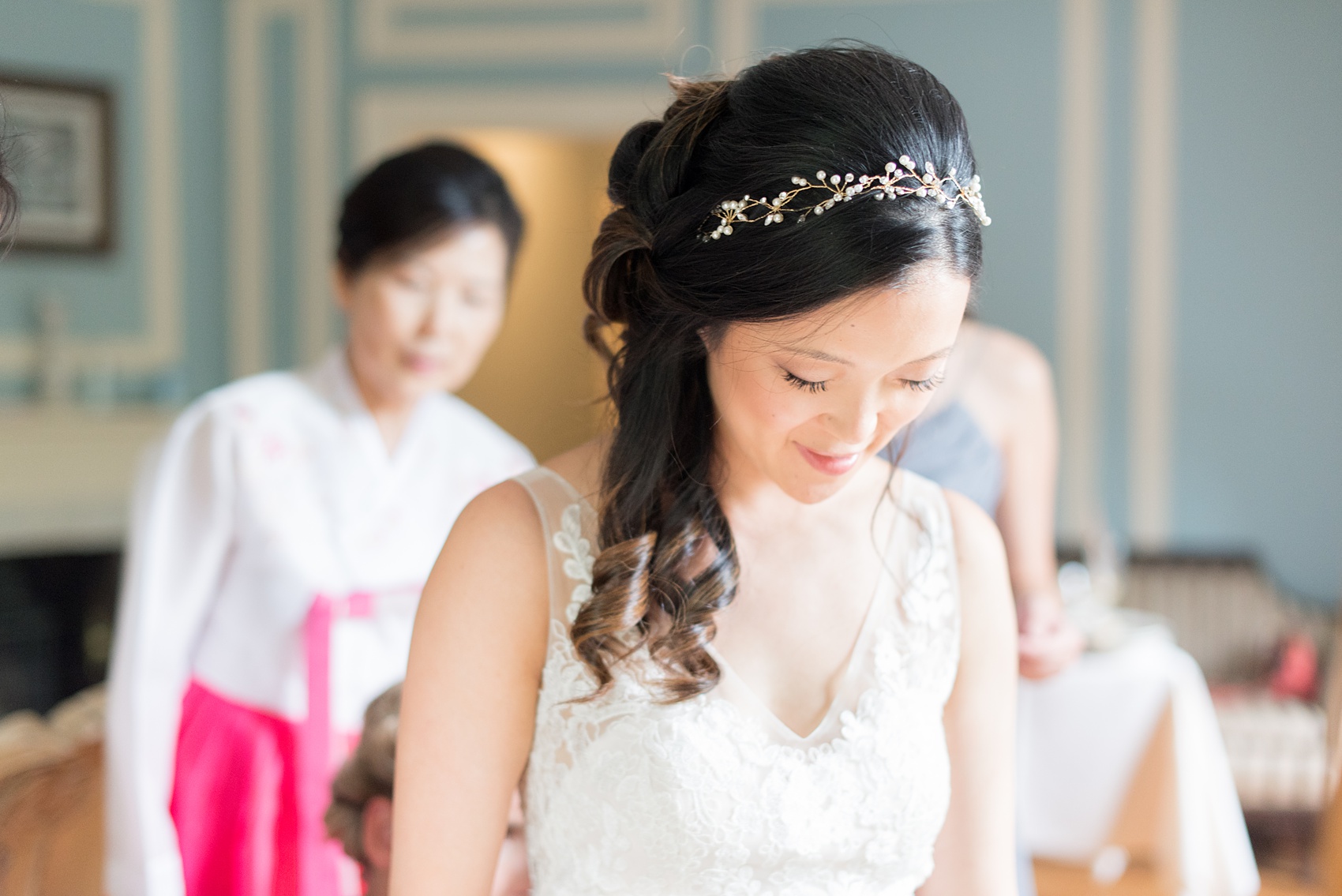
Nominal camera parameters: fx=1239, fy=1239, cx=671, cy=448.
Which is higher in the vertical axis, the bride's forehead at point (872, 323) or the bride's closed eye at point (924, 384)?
the bride's forehead at point (872, 323)

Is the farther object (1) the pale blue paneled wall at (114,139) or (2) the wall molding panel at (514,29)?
(2) the wall molding panel at (514,29)

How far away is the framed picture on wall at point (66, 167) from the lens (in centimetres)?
469

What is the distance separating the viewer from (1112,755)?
301 cm

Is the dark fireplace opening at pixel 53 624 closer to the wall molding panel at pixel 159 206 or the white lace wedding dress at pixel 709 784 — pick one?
the wall molding panel at pixel 159 206

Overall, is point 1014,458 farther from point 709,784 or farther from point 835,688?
point 709,784

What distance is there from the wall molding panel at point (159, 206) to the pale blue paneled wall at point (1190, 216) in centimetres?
6

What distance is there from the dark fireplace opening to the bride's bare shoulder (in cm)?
412

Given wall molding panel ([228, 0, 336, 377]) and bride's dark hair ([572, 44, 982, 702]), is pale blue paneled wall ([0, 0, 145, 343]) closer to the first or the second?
wall molding panel ([228, 0, 336, 377])

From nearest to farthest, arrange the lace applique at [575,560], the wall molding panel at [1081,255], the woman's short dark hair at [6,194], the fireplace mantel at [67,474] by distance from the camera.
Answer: the woman's short dark hair at [6,194] < the lace applique at [575,560] < the fireplace mantel at [67,474] < the wall molding panel at [1081,255]

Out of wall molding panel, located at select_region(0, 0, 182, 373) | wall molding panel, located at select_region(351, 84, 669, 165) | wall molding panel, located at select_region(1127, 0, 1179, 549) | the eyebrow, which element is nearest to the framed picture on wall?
wall molding panel, located at select_region(0, 0, 182, 373)

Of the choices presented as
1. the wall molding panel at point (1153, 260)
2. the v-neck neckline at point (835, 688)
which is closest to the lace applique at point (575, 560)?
the v-neck neckline at point (835, 688)

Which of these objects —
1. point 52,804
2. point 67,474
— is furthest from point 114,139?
point 52,804

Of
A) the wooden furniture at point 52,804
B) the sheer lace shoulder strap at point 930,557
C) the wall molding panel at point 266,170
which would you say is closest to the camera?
the sheer lace shoulder strap at point 930,557

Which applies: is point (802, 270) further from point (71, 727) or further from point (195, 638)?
point (71, 727)
